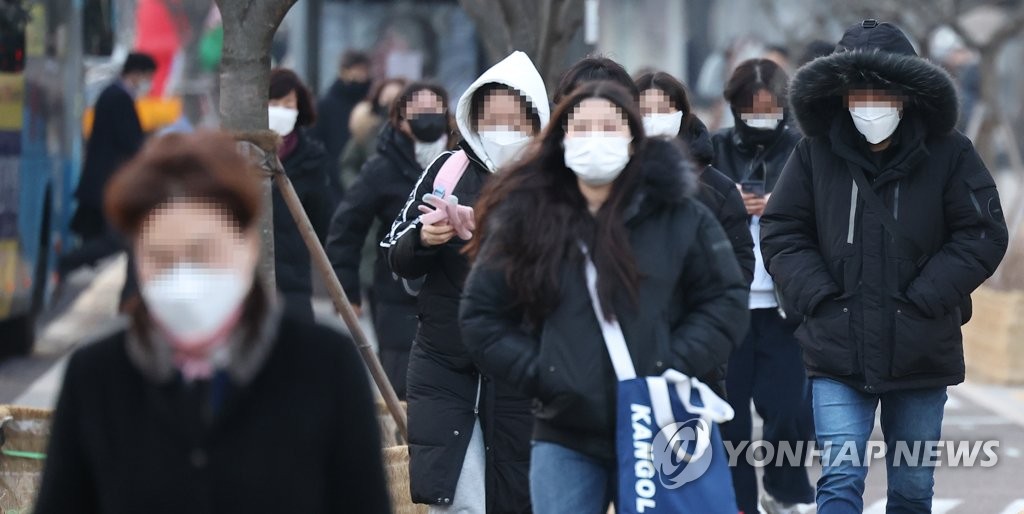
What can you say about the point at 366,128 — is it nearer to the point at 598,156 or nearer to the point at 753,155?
the point at 753,155

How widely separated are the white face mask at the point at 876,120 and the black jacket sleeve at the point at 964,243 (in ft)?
0.78

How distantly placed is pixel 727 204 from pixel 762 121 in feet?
3.56

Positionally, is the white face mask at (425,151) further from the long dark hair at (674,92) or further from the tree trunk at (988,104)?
the tree trunk at (988,104)

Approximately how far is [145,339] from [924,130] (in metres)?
3.29

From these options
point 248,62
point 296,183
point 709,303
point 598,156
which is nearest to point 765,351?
point 296,183

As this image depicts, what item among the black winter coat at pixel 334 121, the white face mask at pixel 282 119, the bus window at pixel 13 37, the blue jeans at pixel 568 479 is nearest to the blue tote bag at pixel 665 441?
the blue jeans at pixel 568 479

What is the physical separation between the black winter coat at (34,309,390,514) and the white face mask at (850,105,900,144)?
2.97 m

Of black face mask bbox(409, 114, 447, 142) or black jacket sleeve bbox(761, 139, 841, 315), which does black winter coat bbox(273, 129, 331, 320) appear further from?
black jacket sleeve bbox(761, 139, 841, 315)

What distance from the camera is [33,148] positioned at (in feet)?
41.6

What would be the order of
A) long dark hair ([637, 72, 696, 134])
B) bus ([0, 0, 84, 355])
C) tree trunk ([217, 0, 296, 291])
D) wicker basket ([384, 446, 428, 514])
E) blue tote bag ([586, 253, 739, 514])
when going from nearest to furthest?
1. blue tote bag ([586, 253, 739, 514])
2. wicker basket ([384, 446, 428, 514])
3. tree trunk ([217, 0, 296, 291])
4. long dark hair ([637, 72, 696, 134])
5. bus ([0, 0, 84, 355])

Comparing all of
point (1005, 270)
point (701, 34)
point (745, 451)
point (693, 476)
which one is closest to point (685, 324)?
point (693, 476)

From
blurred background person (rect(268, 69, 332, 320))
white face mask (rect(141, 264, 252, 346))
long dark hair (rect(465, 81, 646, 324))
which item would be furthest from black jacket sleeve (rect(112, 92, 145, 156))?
white face mask (rect(141, 264, 252, 346))

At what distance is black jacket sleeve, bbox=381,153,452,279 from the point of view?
551 cm

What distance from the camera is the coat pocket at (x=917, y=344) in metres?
5.49
